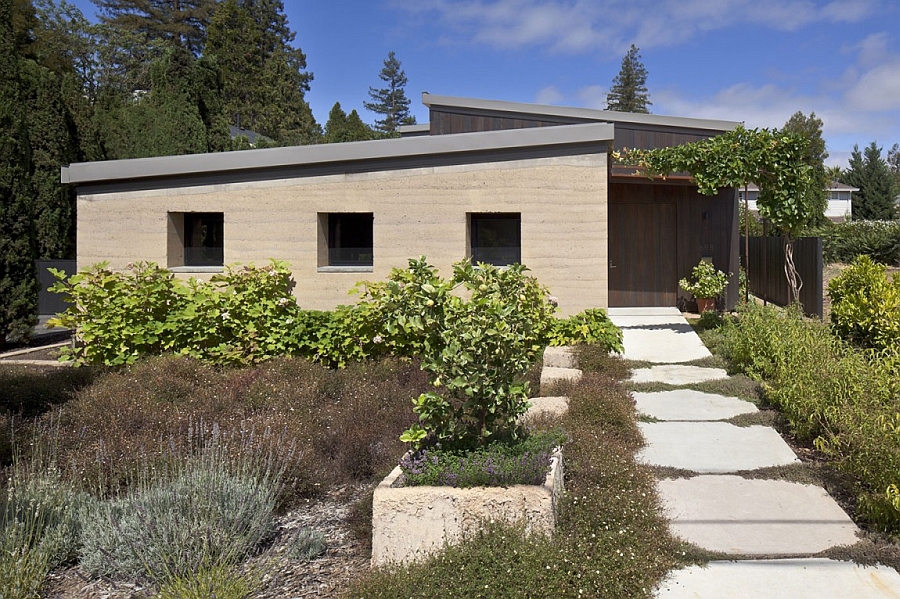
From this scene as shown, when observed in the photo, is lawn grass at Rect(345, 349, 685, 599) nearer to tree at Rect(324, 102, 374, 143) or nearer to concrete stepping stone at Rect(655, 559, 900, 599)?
concrete stepping stone at Rect(655, 559, 900, 599)

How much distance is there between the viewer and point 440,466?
4.04 meters

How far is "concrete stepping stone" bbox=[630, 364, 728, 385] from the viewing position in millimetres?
8219

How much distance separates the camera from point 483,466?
3955 mm

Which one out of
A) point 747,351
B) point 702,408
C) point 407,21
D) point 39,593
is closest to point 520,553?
point 39,593

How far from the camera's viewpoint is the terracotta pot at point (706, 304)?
13750 millimetres

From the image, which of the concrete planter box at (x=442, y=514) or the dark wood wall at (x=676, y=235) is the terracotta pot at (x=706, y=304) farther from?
the concrete planter box at (x=442, y=514)

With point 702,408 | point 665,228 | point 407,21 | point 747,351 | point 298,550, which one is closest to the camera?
point 298,550

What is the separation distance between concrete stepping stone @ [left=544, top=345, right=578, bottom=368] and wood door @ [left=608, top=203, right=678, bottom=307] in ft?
20.3

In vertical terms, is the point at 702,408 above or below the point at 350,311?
below

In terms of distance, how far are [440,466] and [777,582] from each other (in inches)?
70.9

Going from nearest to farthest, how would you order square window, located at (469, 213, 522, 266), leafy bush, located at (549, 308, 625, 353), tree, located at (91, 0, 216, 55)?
leafy bush, located at (549, 308, 625, 353)
square window, located at (469, 213, 522, 266)
tree, located at (91, 0, 216, 55)

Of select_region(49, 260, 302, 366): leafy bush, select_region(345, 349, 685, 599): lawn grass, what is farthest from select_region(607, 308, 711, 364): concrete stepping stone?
select_region(345, 349, 685, 599): lawn grass

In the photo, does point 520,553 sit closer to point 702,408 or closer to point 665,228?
point 702,408

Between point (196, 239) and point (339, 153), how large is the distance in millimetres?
2751
